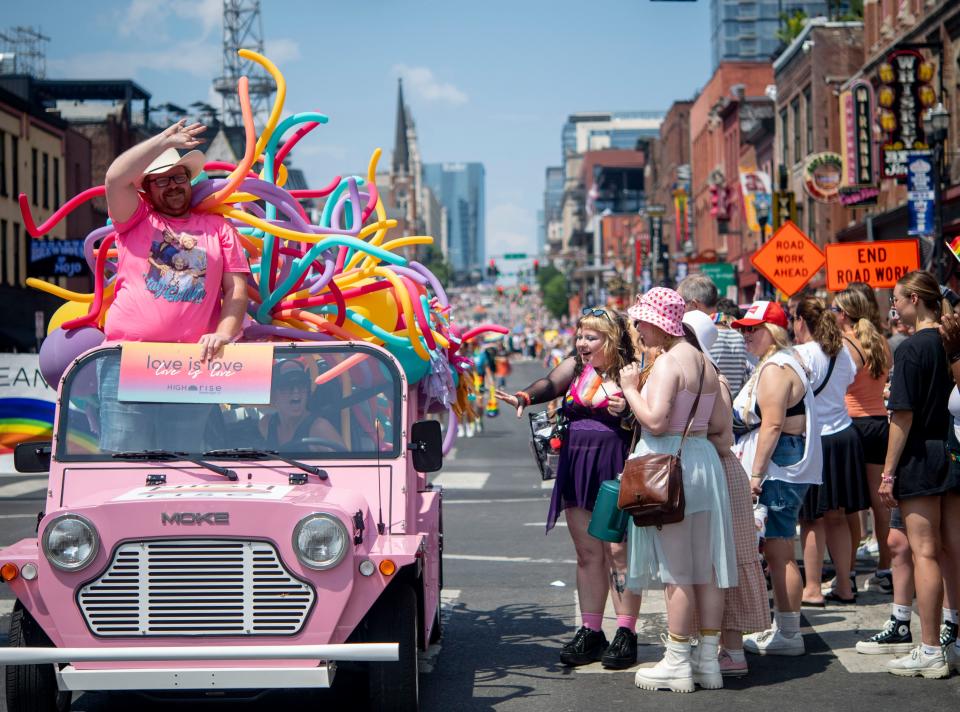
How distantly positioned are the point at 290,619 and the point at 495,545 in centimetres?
688

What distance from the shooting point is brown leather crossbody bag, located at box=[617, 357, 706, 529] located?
6625 millimetres

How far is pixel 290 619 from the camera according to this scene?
5535 millimetres

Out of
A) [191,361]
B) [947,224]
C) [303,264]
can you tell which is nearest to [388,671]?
[191,361]

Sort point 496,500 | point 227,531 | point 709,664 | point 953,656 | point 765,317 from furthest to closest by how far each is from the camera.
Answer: point 496,500 < point 765,317 < point 953,656 < point 709,664 < point 227,531

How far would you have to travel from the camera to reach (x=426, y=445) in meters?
6.43

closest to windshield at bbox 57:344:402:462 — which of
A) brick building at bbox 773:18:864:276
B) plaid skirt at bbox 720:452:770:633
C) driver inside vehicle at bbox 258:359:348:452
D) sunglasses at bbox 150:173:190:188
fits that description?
driver inside vehicle at bbox 258:359:348:452

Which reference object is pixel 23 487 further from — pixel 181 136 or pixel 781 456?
pixel 781 456

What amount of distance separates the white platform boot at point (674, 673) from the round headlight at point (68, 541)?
9.68ft

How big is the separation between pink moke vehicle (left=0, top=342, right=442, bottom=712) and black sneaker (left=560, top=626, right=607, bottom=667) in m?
1.26

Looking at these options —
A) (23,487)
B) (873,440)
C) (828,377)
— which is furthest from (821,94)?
(828,377)

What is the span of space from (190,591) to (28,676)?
83 centimetres

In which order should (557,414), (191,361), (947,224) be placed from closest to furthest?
(191,361)
(557,414)
(947,224)

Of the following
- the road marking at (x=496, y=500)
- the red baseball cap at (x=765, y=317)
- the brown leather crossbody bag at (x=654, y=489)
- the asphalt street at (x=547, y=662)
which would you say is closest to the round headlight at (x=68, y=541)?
the asphalt street at (x=547, y=662)

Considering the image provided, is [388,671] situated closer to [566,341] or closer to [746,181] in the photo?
[746,181]
